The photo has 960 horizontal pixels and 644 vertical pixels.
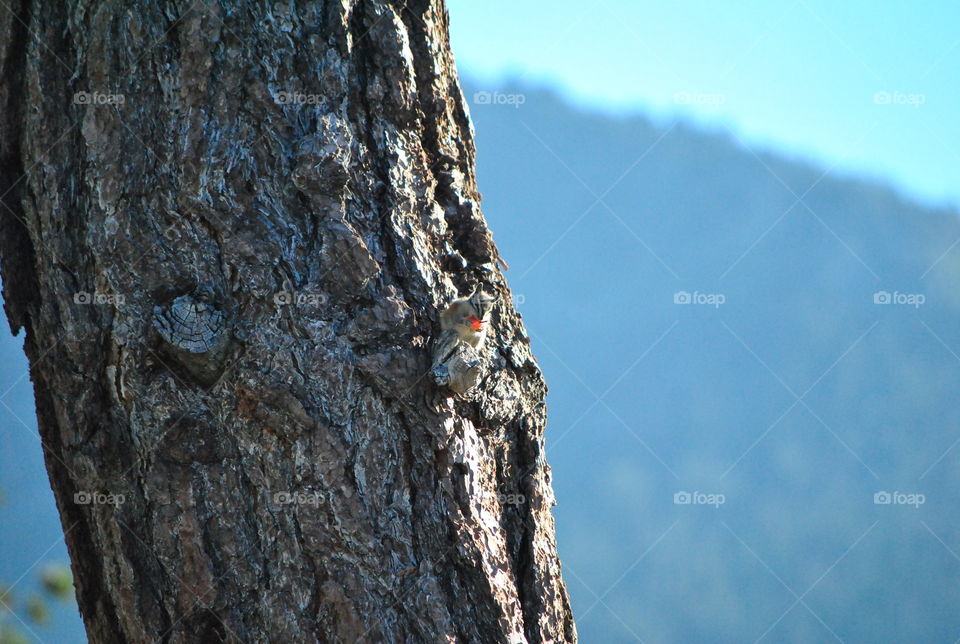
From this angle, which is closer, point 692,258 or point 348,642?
point 348,642

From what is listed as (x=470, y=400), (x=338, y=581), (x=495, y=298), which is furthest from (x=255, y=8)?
(x=338, y=581)

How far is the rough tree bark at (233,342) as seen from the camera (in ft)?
4.52

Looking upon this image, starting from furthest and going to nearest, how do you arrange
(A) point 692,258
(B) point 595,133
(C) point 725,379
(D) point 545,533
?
1. (B) point 595,133
2. (A) point 692,258
3. (C) point 725,379
4. (D) point 545,533

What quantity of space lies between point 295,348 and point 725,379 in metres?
10.0

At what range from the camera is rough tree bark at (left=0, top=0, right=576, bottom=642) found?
138 centimetres

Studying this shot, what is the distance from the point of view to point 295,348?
1.40 metres

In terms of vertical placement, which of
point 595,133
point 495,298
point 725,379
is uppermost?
point 595,133

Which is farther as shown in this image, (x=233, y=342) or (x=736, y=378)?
(x=736, y=378)

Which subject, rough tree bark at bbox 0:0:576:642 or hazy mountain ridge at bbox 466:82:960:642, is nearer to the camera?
rough tree bark at bbox 0:0:576:642

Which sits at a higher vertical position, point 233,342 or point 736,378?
point 233,342

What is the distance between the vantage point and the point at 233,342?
1.40 meters

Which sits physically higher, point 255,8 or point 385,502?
point 255,8

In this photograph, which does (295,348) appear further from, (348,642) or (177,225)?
(348,642)

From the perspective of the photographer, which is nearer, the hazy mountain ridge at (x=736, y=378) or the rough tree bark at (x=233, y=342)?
the rough tree bark at (x=233, y=342)
